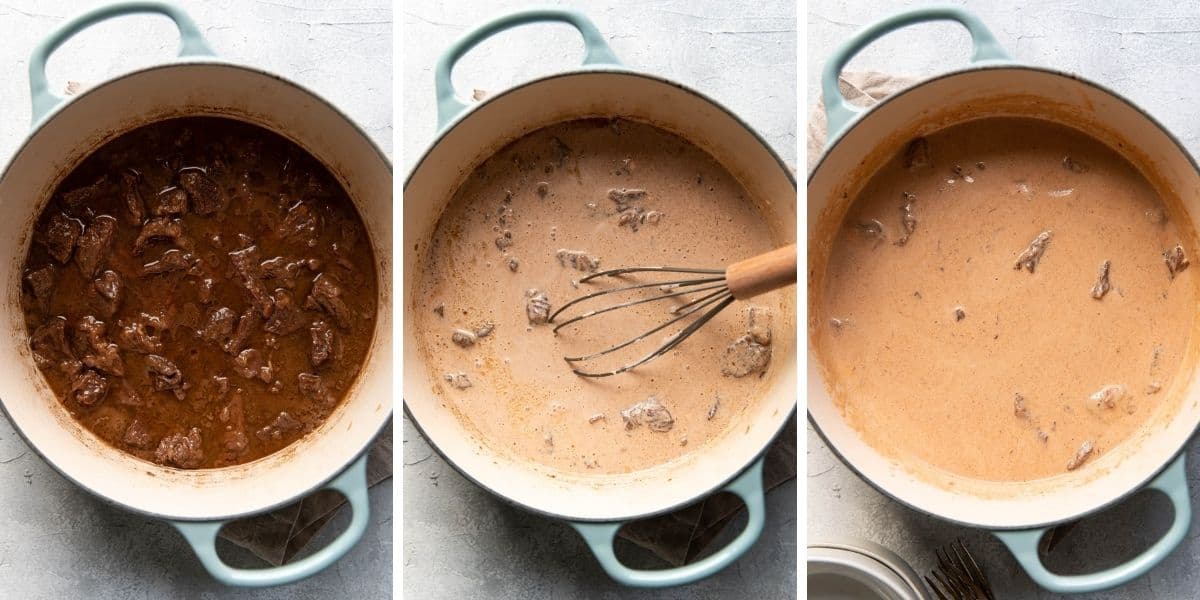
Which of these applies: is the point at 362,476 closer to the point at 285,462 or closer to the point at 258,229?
the point at 285,462

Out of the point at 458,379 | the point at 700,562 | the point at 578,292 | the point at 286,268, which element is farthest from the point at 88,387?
the point at 700,562

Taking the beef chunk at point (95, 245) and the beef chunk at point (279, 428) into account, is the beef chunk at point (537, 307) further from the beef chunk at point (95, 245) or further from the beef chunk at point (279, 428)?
the beef chunk at point (95, 245)

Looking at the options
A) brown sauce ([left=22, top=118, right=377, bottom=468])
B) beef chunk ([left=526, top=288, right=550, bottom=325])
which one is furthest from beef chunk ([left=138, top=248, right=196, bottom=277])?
beef chunk ([left=526, top=288, right=550, bottom=325])

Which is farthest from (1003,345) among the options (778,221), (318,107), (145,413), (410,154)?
(145,413)

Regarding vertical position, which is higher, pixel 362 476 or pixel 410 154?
pixel 410 154

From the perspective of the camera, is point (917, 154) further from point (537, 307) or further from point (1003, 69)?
point (537, 307)

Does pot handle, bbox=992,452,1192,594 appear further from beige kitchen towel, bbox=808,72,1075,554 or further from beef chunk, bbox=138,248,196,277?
beef chunk, bbox=138,248,196,277
